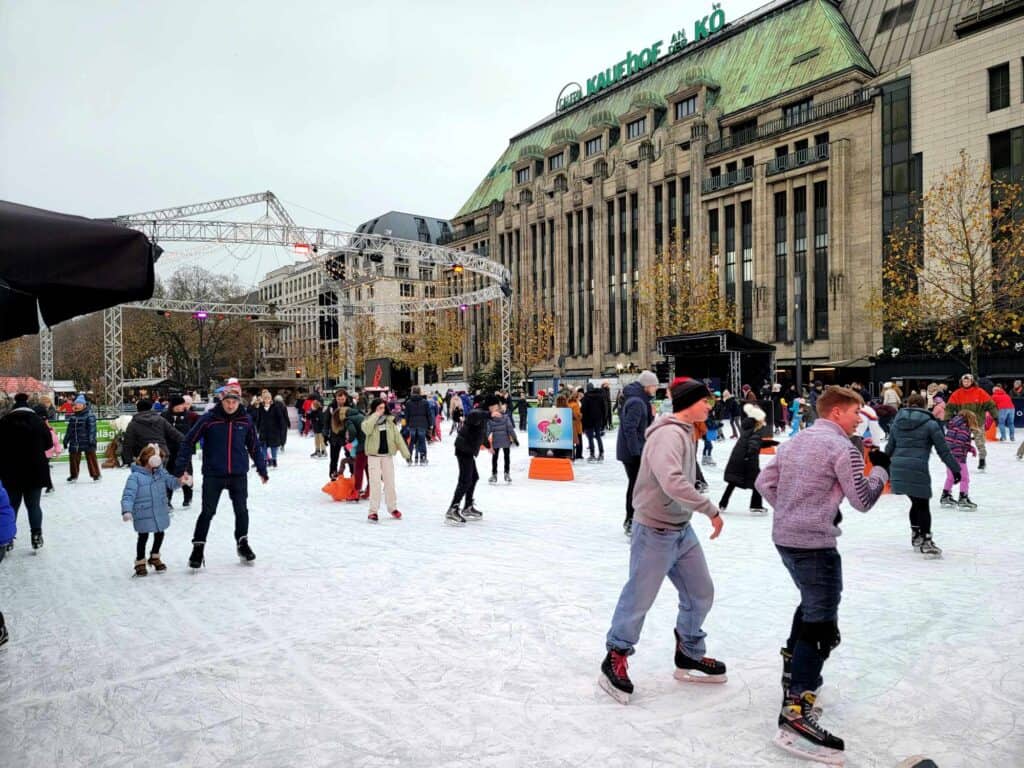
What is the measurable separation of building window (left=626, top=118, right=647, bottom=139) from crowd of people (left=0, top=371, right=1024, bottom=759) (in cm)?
4082

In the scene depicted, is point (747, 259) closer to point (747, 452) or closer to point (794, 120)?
point (794, 120)

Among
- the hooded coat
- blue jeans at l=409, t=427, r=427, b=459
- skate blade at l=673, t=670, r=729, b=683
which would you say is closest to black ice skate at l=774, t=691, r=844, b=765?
skate blade at l=673, t=670, r=729, b=683

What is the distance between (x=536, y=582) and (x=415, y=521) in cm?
336

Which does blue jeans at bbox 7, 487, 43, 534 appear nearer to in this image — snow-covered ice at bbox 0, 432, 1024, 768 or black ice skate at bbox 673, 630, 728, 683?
snow-covered ice at bbox 0, 432, 1024, 768

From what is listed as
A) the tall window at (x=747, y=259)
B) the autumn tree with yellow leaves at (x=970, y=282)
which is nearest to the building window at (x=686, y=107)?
the tall window at (x=747, y=259)

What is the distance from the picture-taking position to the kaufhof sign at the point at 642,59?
4953 cm

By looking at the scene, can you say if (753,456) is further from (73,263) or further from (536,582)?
(73,263)

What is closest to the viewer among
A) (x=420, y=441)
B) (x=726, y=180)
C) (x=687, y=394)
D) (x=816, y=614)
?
(x=816, y=614)

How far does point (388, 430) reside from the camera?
350 inches

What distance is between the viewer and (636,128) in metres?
51.0

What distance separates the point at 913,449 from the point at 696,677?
167 inches

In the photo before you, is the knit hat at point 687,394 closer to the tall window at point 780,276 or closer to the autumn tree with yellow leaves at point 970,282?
the autumn tree with yellow leaves at point 970,282

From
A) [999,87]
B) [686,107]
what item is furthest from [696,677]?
[686,107]

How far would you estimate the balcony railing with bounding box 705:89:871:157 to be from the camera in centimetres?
3634
